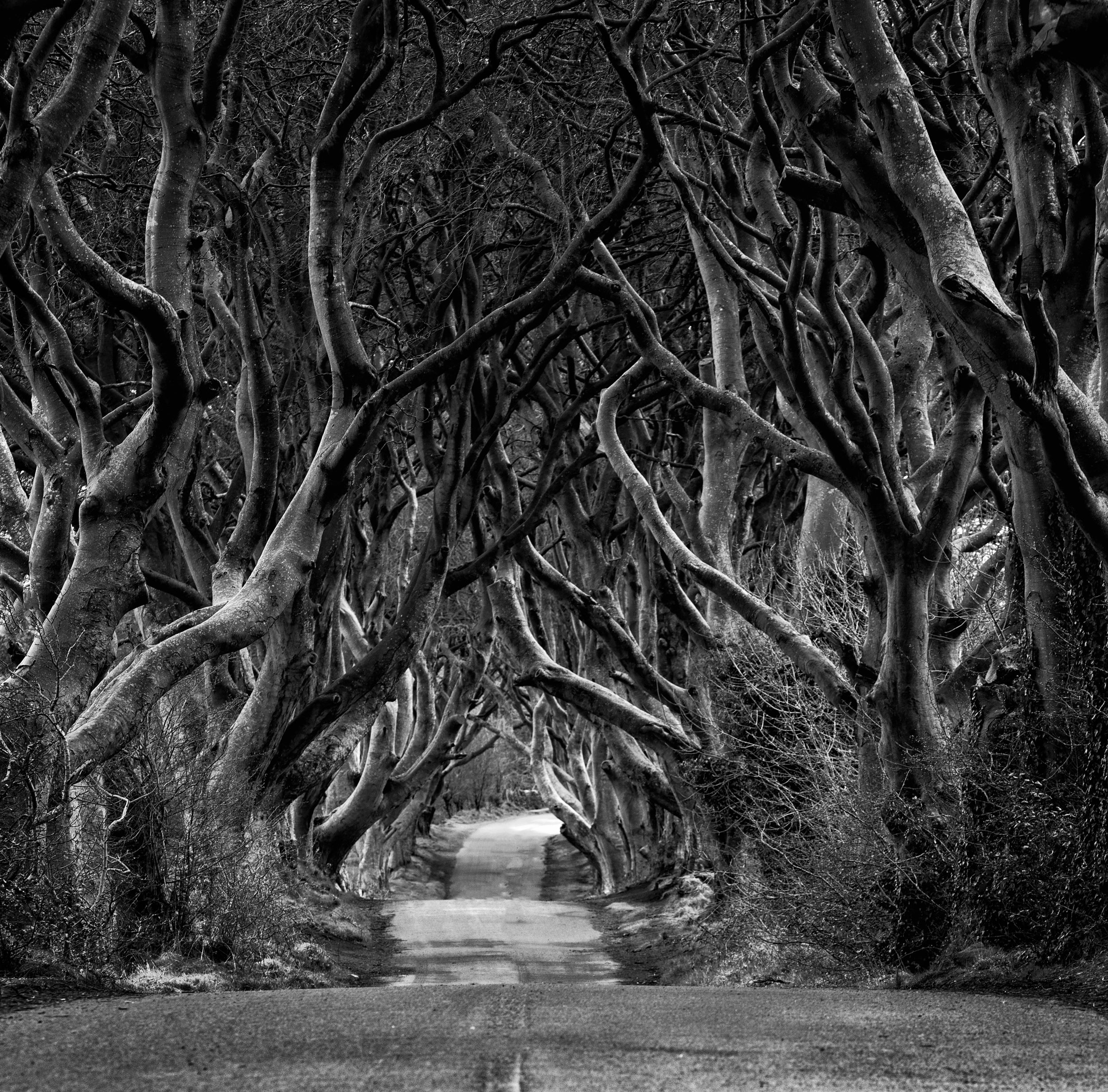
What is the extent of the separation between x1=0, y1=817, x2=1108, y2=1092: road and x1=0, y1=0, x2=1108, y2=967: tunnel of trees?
169cm

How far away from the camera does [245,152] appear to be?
12.6 meters

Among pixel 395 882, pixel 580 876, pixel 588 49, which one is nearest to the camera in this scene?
pixel 588 49

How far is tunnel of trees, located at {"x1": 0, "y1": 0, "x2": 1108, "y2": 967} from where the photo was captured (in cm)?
677

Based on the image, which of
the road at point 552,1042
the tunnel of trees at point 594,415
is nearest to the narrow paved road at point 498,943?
→ the tunnel of trees at point 594,415

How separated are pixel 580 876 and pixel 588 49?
22677mm

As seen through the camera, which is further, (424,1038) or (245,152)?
(245,152)

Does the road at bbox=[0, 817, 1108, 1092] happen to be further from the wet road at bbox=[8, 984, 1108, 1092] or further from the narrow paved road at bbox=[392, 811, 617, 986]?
the narrow paved road at bbox=[392, 811, 617, 986]

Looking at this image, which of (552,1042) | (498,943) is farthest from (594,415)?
(552,1042)

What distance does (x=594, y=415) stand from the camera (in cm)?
1725

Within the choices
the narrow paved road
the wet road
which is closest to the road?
the wet road

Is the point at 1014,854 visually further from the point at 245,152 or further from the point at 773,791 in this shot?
the point at 245,152

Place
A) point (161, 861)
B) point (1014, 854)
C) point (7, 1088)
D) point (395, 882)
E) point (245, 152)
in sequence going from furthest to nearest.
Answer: point (395, 882)
point (245, 152)
point (161, 861)
point (1014, 854)
point (7, 1088)

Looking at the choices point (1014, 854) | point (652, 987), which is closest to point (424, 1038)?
point (652, 987)

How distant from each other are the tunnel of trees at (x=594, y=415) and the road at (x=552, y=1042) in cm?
169
